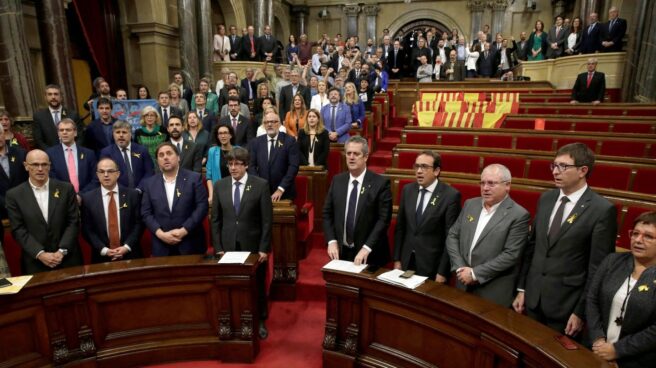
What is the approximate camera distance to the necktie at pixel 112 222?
2326mm

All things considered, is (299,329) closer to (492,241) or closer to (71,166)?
(492,241)

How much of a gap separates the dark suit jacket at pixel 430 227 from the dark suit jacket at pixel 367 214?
0.10 metres

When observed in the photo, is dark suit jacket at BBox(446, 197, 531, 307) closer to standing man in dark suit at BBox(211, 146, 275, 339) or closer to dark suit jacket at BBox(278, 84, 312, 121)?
standing man in dark suit at BBox(211, 146, 275, 339)

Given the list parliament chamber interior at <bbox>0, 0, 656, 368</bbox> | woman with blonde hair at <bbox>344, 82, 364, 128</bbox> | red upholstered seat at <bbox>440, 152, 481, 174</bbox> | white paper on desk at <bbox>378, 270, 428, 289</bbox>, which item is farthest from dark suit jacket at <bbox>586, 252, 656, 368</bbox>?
woman with blonde hair at <bbox>344, 82, 364, 128</bbox>

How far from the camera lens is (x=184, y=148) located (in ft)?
10.1

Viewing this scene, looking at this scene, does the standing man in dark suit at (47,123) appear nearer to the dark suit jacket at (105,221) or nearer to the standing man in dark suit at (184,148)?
the standing man in dark suit at (184,148)

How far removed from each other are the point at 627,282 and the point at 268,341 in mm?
1764

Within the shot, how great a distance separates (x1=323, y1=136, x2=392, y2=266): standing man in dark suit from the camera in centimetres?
218

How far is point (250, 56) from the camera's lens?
25.8 ft

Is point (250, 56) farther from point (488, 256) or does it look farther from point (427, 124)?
point (488, 256)

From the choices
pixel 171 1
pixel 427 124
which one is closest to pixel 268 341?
pixel 427 124

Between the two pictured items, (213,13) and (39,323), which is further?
(213,13)

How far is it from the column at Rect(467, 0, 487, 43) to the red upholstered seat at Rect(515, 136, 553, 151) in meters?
9.32

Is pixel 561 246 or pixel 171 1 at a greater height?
pixel 171 1
